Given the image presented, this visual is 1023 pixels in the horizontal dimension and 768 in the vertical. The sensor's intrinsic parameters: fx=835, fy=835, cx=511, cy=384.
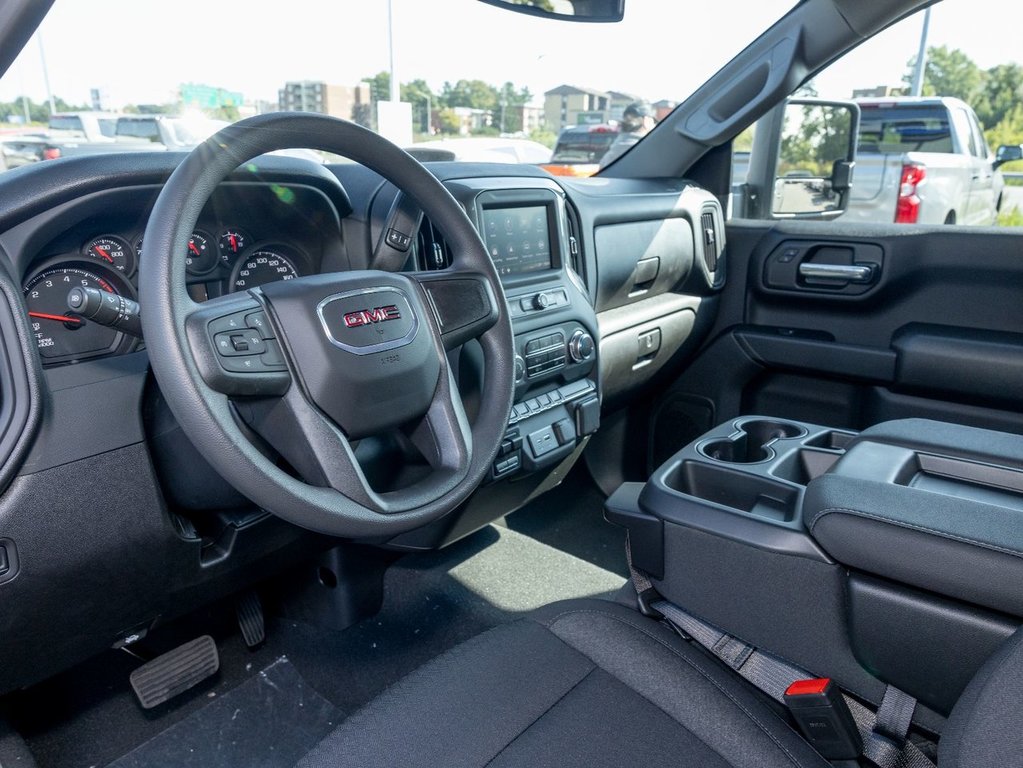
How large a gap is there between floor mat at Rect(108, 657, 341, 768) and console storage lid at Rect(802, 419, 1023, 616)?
3.69 feet

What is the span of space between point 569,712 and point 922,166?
481 centimetres

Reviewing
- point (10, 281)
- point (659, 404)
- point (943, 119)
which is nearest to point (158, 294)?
point (10, 281)

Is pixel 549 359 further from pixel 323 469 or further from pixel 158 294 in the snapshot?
pixel 158 294

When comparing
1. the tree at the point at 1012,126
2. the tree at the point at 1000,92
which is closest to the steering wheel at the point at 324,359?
the tree at the point at 1000,92

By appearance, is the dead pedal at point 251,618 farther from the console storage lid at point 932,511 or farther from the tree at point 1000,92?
the tree at point 1000,92

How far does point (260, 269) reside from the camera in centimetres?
144

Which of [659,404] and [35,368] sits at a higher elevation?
[35,368]

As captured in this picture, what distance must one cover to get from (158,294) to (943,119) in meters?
6.13

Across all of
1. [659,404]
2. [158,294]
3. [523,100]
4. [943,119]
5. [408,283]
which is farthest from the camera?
[943,119]

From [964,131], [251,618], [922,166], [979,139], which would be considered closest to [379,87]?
[251,618]

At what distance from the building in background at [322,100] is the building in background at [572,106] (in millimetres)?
946

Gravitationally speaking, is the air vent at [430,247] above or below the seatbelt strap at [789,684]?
above

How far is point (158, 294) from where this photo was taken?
97cm

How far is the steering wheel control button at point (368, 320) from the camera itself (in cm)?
112
